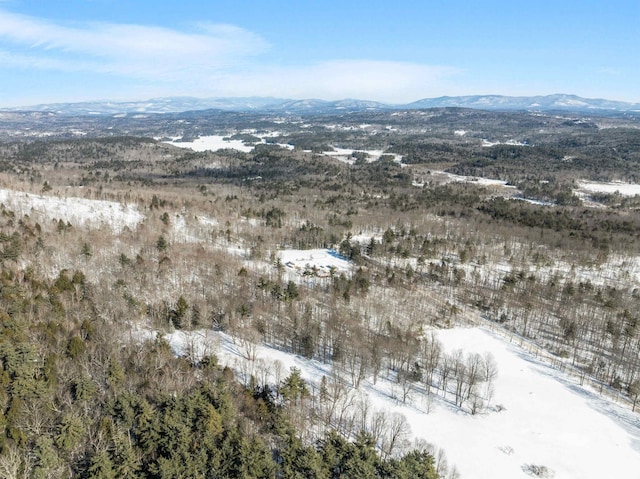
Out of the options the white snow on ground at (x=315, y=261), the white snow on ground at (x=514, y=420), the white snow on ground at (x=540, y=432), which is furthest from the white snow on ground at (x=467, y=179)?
the white snow on ground at (x=540, y=432)

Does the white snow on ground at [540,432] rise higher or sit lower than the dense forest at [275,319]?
lower

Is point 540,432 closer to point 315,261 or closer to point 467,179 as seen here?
point 315,261

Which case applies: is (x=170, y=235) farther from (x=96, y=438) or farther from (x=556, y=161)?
(x=556, y=161)

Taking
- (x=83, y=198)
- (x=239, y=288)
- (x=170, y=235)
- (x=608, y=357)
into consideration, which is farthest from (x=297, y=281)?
(x=83, y=198)

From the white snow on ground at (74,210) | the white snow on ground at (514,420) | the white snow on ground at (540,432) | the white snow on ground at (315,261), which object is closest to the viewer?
the white snow on ground at (540,432)

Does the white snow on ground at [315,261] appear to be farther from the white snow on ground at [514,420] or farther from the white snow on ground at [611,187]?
the white snow on ground at [611,187]

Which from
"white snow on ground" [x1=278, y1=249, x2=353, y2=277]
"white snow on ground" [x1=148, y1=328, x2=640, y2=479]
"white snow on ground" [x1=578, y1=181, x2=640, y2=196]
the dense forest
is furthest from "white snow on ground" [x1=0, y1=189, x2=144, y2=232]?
"white snow on ground" [x1=578, y1=181, x2=640, y2=196]
